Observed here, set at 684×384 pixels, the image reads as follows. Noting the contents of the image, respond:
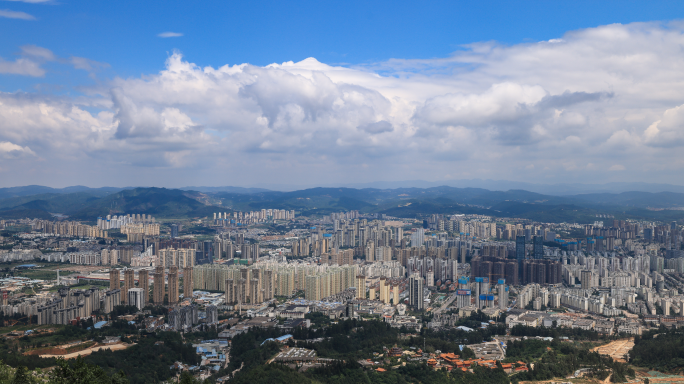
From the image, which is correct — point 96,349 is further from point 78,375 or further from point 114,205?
point 114,205

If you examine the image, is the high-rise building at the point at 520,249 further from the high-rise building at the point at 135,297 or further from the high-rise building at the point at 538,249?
the high-rise building at the point at 135,297

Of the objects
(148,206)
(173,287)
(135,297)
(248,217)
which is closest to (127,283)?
(135,297)

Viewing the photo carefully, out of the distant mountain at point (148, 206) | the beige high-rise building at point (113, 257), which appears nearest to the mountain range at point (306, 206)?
the distant mountain at point (148, 206)

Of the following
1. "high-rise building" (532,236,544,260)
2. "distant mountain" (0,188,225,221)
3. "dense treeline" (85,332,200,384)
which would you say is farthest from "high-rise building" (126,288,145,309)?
"distant mountain" (0,188,225,221)

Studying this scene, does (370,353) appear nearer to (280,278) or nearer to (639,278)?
(280,278)

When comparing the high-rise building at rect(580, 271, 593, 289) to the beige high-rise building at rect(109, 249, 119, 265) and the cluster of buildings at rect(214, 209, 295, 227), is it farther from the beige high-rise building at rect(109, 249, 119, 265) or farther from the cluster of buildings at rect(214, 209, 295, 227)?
the cluster of buildings at rect(214, 209, 295, 227)

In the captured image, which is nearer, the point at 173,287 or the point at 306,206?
the point at 173,287
